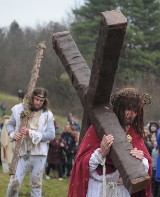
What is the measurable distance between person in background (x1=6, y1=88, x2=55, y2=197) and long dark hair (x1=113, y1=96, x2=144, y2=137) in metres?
2.67

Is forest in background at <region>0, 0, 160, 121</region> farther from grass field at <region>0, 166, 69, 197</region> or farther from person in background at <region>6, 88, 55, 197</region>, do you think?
person in background at <region>6, 88, 55, 197</region>

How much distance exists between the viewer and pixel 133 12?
106ft

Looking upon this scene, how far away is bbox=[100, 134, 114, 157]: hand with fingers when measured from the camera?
3523 millimetres

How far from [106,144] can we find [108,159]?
0.26m

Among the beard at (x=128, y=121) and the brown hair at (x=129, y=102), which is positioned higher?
the brown hair at (x=129, y=102)

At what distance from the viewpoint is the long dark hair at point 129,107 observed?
3723 mm

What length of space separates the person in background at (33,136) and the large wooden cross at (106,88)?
227 centimetres

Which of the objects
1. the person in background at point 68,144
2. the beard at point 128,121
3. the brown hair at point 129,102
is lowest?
the beard at point 128,121

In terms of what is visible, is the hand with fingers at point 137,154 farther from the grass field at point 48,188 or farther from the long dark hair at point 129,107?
the grass field at point 48,188

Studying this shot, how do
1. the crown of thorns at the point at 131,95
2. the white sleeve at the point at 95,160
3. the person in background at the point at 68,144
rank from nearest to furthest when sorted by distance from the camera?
the white sleeve at the point at 95,160 → the crown of thorns at the point at 131,95 → the person in background at the point at 68,144

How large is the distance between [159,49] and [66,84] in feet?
28.8

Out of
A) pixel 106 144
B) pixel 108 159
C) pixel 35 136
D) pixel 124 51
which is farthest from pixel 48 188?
pixel 124 51

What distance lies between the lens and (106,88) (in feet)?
11.9

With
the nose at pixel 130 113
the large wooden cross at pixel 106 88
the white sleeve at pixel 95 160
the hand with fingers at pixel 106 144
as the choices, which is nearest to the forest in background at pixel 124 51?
the large wooden cross at pixel 106 88
